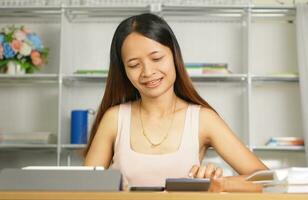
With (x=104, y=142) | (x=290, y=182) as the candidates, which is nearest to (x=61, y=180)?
(x=290, y=182)

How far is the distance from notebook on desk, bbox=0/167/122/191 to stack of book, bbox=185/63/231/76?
8.64 feet

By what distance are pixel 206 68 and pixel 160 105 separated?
5.87 feet

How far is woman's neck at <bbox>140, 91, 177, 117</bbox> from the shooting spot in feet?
5.45

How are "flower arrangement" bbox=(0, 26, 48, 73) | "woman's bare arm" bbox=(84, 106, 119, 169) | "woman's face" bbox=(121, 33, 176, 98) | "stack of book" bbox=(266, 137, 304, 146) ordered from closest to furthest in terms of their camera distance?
"woman's face" bbox=(121, 33, 176, 98)
"woman's bare arm" bbox=(84, 106, 119, 169)
"stack of book" bbox=(266, 137, 304, 146)
"flower arrangement" bbox=(0, 26, 48, 73)

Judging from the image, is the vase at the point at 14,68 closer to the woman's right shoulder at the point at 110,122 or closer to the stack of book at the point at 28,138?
the stack of book at the point at 28,138

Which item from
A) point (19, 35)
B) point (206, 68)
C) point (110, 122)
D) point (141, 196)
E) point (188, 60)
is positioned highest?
point (19, 35)

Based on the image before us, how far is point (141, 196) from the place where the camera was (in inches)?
28.4

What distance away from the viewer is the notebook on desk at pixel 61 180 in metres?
0.78

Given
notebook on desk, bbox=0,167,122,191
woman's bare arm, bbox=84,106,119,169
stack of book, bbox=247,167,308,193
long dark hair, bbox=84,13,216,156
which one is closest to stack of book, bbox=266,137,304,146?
long dark hair, bbox=84,13,216,156

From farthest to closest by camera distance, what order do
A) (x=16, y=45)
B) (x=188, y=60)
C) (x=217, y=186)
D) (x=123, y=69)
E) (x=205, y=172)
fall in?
(x=188, y=60)
(x=16, y=45)
(x=123, y=69)
(x=205, y=172)
(x=217, y=186)

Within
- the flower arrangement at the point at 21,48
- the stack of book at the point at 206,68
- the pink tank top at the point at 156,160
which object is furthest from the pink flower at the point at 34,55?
the pink tank top at the point at 156,160

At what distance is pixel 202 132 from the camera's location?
1.63 metres

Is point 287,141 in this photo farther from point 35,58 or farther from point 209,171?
point 209,171

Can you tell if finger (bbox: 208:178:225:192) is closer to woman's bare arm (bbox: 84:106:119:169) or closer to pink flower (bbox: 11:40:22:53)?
woman's bare arm (bbox: 84:106:119:169)
